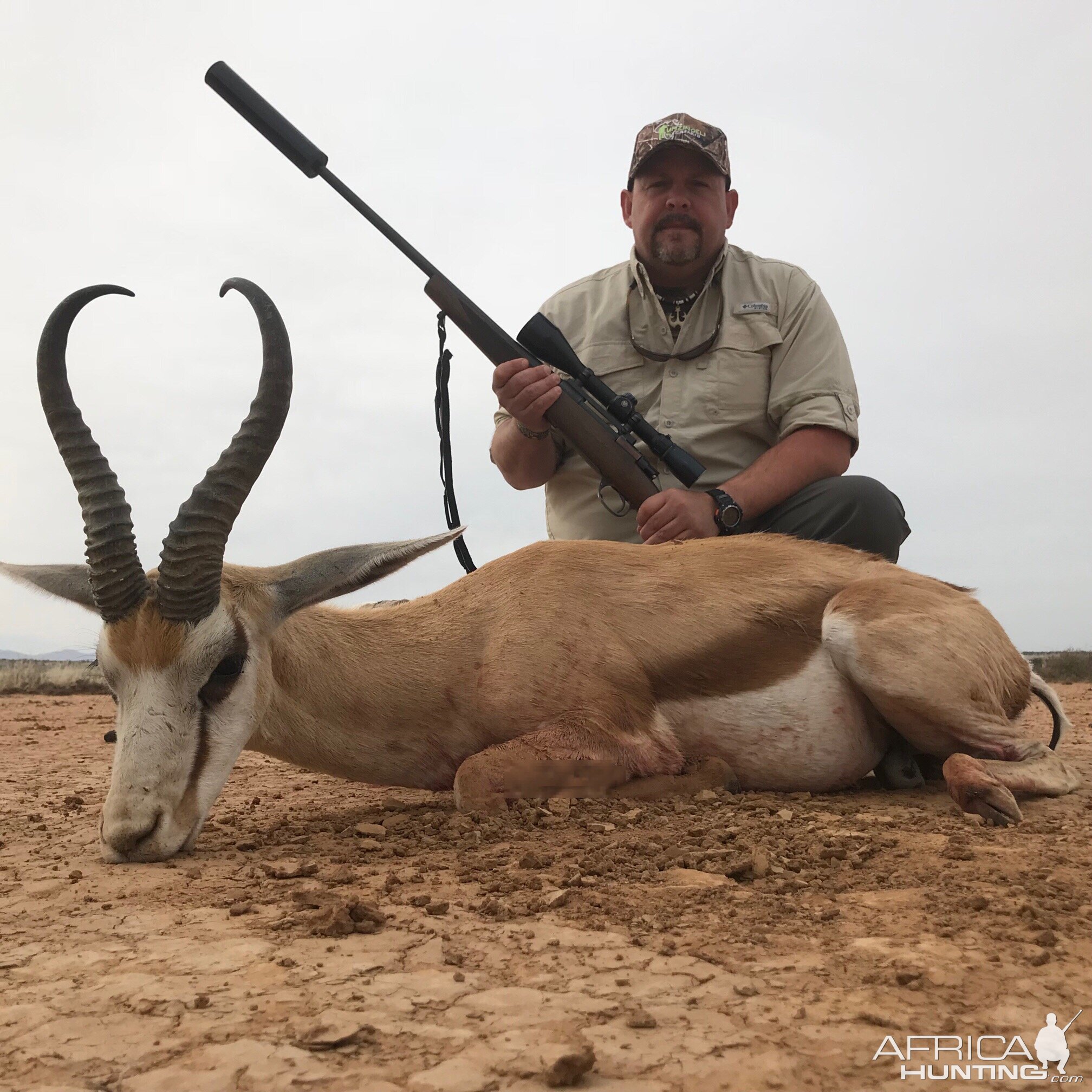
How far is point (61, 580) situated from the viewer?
4734 millimetres

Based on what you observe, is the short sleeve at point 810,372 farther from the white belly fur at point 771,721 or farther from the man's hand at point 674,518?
the white belly fur at point 771,721

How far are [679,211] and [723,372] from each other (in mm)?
1164

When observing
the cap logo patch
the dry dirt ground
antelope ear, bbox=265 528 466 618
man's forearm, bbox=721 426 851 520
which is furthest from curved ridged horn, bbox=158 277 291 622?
the cap logo patch

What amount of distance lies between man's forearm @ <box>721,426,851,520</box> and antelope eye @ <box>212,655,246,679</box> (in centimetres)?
330

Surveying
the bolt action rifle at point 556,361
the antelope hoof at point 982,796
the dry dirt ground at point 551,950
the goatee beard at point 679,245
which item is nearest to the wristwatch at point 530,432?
the bolt action rifle at point 556,361

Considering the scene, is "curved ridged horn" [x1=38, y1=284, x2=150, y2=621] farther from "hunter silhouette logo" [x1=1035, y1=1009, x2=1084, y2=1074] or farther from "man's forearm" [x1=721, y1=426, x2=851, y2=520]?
"man's forearm" [x1=721, y1=426, x2=851, y2=520]

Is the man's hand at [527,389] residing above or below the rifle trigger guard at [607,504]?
above

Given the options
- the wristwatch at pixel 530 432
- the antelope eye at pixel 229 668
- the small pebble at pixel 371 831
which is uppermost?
the wristwatch at pixel 530 432

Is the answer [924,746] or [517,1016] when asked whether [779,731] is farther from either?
[517,1016]

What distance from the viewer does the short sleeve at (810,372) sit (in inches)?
267

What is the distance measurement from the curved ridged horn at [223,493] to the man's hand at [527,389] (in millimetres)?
2303

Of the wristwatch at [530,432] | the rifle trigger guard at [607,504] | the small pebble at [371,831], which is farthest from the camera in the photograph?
the wristwatch at [530,432]

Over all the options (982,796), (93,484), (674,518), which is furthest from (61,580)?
(982,796)

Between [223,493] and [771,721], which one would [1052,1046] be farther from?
[223,493]
